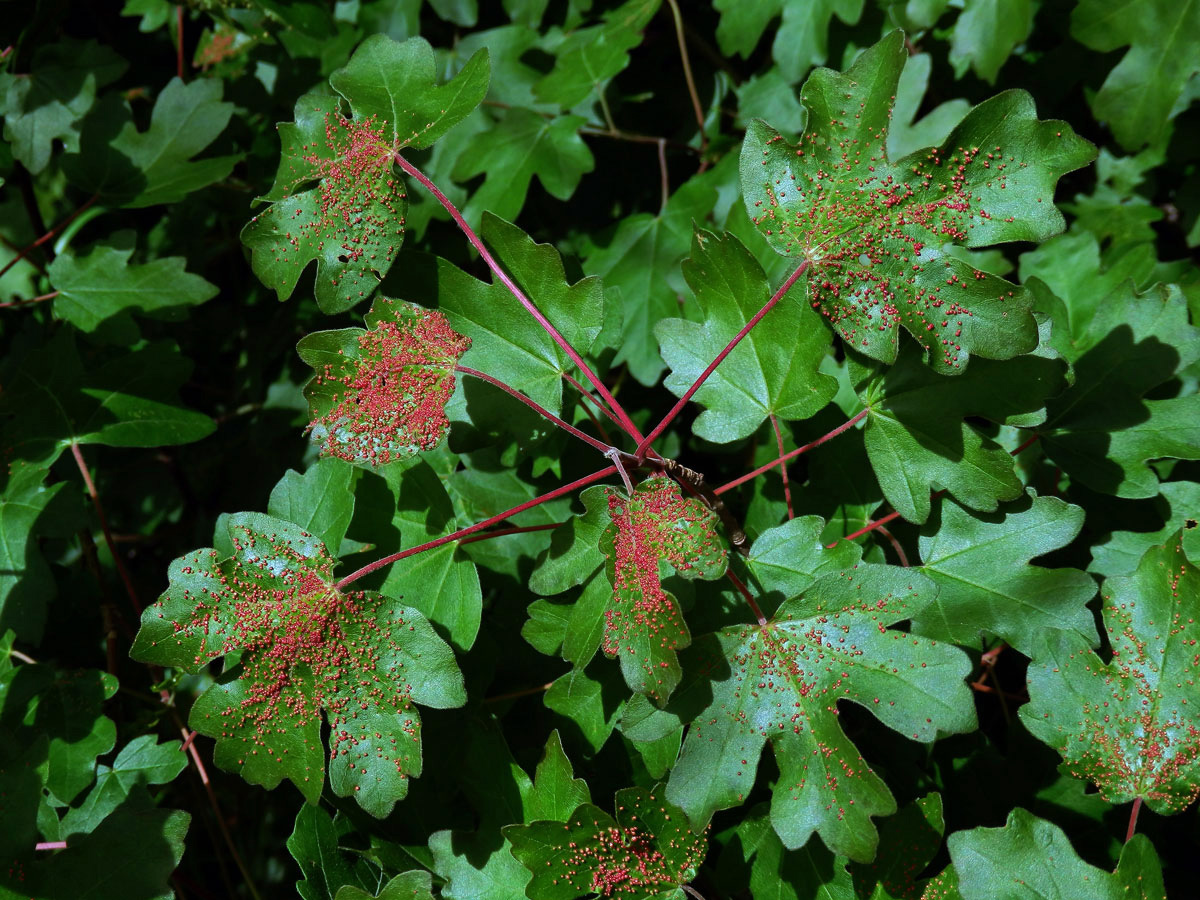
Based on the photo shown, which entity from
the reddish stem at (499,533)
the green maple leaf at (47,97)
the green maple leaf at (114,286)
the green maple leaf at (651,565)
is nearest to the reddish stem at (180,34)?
the green maple leaf at (47,97)

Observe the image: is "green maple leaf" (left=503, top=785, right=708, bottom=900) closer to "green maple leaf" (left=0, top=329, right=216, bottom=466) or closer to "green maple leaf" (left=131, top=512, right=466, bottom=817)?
"green maple leaf" (left=131, top=512, right=466, bottom=817)

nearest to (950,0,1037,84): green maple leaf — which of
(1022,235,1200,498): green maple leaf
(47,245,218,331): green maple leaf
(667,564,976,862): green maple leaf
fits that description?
(1022,235,1200,498): green maple leaf

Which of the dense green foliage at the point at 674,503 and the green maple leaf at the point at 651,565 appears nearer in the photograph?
the green maple leaf at the point at 651,565

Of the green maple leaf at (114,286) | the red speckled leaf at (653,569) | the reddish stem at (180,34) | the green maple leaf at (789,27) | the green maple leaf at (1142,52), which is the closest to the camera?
the red speckled leaf at (653,569)

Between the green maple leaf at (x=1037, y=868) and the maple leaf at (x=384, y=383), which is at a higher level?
the maple leaf at (x=384, y=383)

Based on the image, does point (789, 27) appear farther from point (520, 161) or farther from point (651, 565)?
point (651, 565)

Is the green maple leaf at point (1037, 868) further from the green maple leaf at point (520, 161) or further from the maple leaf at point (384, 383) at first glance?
the green maple leaf at point (520, 161)
